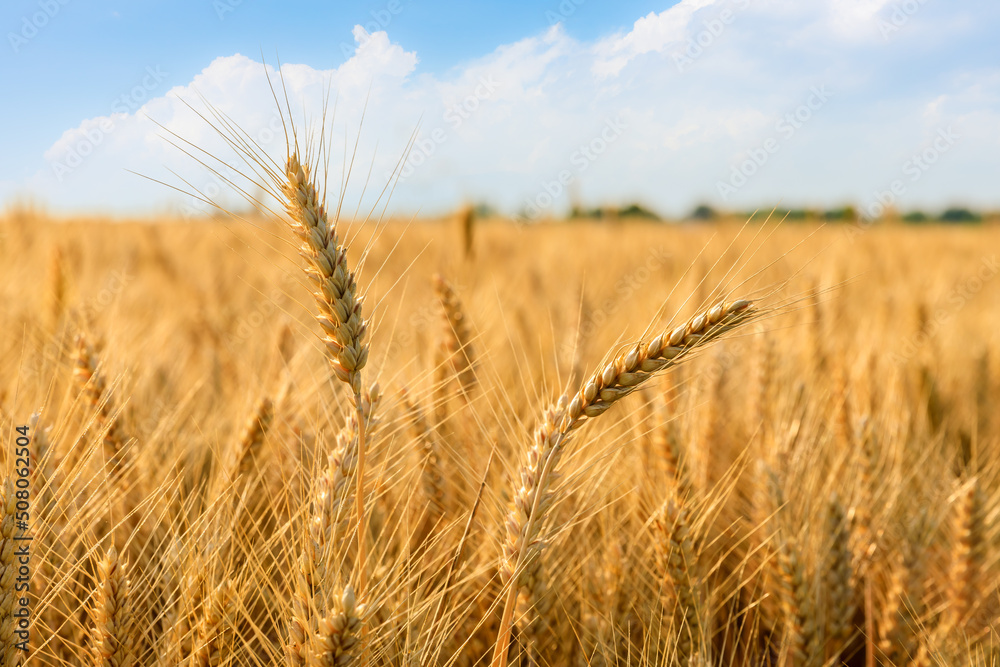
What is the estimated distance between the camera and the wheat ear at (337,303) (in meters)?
0.89

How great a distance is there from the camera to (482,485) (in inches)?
42.3

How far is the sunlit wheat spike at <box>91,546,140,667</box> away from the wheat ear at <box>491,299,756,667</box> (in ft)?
2.04

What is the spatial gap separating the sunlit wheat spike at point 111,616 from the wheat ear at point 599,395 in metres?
0.62

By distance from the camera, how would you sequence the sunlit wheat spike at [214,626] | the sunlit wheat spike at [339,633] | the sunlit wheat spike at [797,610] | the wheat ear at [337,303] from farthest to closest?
1. the sunlit wheat spike at [797,610]
2. the sunlit wheat spike at [214,626]
3. the wheat ear at [337,303]
4. the sunlit wheat spike at [339,633]

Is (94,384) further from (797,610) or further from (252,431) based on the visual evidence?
(797,610)

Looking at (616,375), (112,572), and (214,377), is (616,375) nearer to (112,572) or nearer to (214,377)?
(112,572)

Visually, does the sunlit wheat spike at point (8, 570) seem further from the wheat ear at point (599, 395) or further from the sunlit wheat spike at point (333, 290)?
the wheat ear at point (599, 395)

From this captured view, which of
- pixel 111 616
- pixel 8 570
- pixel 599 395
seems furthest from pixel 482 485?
pixel 8 570

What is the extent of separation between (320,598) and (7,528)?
49 cm

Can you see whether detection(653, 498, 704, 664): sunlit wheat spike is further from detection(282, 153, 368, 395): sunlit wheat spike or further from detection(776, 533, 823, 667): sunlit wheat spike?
detection(282, 153, 368, 395): sunlit wheat spike

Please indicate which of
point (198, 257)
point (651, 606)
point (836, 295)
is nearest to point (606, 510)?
point (651, 606)

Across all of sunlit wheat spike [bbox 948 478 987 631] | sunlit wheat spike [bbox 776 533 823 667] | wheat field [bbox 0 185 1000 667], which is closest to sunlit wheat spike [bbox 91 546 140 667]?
wheat field [bbox 0 185 1000 667]

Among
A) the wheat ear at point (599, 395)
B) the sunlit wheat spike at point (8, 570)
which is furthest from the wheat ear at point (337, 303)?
the sunlit wheat spike at point (8, 570)

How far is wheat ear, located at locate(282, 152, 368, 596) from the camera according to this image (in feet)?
2.93
